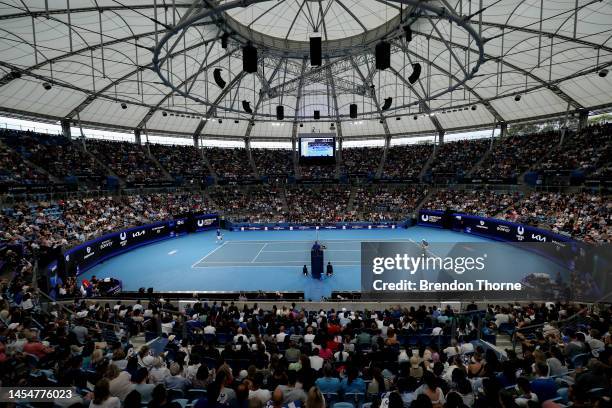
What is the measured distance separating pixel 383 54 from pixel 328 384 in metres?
16.1

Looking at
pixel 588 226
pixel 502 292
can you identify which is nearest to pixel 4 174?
→ pixel 502 292

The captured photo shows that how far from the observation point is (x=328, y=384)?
260 inches

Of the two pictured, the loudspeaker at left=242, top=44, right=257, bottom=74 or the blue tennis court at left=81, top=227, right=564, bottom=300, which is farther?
the blue tennis court at left=81, top=227, right=564, bottom=300

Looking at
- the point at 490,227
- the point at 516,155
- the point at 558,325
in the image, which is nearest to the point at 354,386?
the point at 558,325

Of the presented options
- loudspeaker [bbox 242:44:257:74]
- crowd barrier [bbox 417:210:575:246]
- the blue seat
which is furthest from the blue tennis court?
the blue seat

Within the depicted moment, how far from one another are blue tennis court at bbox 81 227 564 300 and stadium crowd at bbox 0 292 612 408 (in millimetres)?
9291

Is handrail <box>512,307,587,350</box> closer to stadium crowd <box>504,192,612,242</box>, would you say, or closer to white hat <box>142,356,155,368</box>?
white hat <box>142,356,155,368</box>

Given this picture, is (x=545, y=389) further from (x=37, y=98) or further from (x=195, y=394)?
(x=37, y=98)

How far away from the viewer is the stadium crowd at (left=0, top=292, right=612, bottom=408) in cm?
568

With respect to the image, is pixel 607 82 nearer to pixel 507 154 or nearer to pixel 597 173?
pixel 597 173

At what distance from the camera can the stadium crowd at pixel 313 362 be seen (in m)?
5.68

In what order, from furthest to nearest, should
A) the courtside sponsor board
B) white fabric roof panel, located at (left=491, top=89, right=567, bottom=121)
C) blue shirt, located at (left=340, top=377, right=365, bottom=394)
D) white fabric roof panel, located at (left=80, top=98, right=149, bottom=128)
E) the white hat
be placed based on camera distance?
white fabric roof panel, located at (left=80, top=98, right=149, bottom=128), white fabric roof panel, located at (left=491, top=89, right=567, bottom=121), the courtside sponsor board, the white hat, blue shirt, located at (left=340, top=377, right=365, bottom=394)

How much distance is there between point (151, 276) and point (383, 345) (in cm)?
2144

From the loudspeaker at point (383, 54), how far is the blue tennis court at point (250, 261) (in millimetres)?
13913
